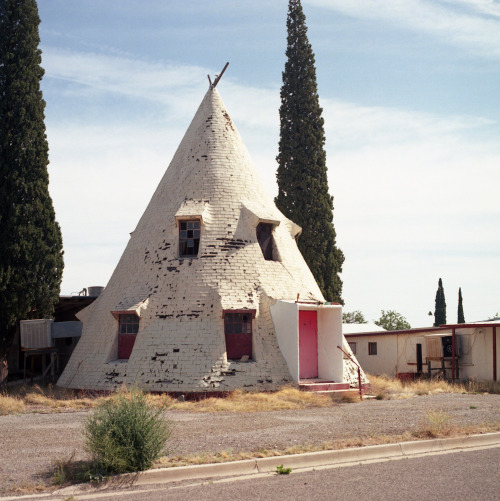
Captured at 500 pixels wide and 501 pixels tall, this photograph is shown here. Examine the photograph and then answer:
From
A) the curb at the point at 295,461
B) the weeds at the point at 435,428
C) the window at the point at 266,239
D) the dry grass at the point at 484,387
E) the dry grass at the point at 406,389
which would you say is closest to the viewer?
the curb at the point at 295,461

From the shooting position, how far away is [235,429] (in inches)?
460

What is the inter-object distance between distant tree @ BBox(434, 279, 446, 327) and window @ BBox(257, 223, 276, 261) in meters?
31.9

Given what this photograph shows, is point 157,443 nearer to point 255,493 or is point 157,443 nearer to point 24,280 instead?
point 255,493

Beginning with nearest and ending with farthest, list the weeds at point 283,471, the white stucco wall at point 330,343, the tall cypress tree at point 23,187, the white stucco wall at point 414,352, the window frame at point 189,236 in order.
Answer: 1. the weeds at point 283,471
2. the white stucco wall at point 330,343
3. the window frame at point 189,236
4. the tall cypress tree at point 23,187
5. the white stucco wall at point 414,352

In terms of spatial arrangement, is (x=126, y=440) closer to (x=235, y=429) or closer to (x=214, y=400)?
(x=235, y=429)

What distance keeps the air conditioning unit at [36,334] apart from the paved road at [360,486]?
14640 mm

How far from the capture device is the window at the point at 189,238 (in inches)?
786

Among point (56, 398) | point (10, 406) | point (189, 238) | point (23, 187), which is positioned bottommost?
point (56, 398)

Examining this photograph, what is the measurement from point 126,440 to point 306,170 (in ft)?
77.2

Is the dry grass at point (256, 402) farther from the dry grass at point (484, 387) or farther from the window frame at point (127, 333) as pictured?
the dry grass at point (484, 387)

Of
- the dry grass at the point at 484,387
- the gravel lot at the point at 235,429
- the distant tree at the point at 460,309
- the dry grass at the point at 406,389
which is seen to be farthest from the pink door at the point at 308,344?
the distant tree at the point at 460,309

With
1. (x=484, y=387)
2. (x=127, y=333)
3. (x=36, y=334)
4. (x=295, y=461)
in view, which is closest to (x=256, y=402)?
(x=127, y=333)

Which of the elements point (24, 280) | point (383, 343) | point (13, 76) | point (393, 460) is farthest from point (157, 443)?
point (383, 343)

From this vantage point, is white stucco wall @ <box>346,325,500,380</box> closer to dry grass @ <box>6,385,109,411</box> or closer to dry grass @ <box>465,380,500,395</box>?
dry grass @ <box>465,380,500,395</box>
